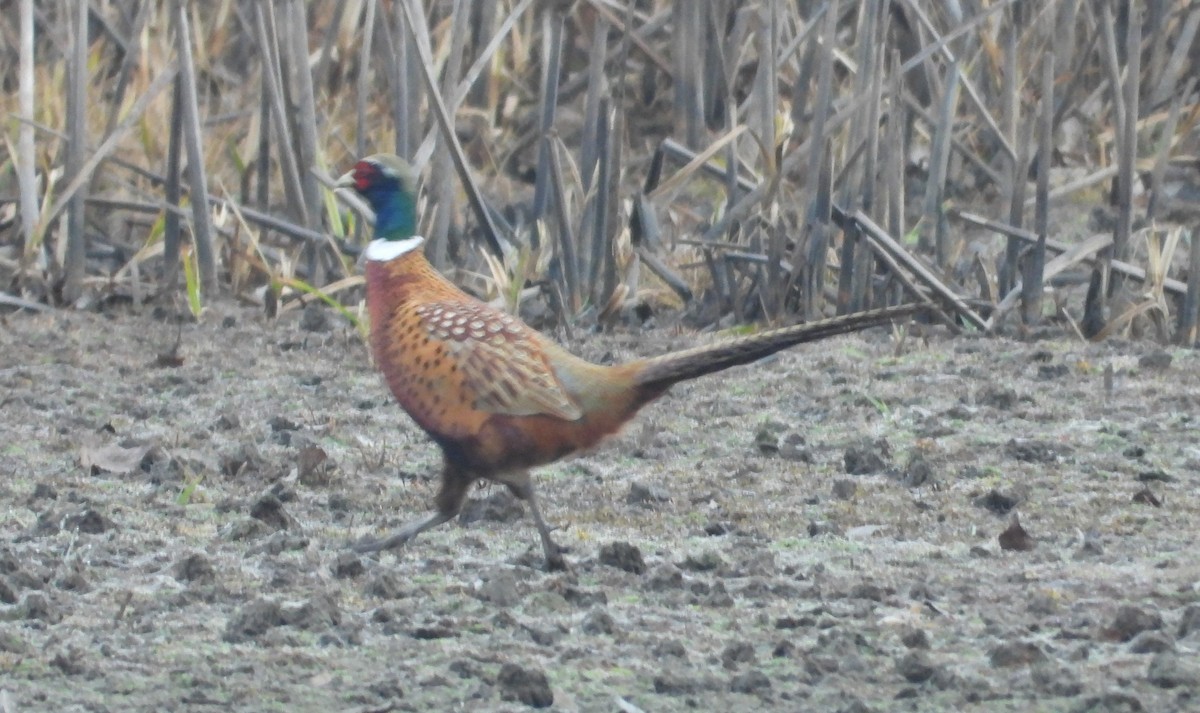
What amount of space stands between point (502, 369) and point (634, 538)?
0.50 meters

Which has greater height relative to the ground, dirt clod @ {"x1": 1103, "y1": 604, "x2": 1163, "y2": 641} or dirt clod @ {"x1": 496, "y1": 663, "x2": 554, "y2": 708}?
dirt clod @ {"x1": 1103, "y1": 604, "x2": 1163, "y2": 641}

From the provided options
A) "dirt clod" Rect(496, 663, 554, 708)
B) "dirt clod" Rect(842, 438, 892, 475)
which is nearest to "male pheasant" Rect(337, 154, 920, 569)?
"dirt clod" Rect(842, 438, 892, 475)

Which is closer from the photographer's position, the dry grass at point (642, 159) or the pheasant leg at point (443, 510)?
the pheasant leg at point (443, 510)

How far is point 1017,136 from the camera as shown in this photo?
8.25 m

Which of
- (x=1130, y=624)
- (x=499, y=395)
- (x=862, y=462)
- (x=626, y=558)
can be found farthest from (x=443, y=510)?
(x=1130, y=624)

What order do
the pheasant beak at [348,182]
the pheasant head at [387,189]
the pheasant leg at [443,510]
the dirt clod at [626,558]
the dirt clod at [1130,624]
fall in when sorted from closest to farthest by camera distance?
the dirt clod at [1130,624], the dirt clod at [626,558], the pheasant leg at [443,510], the pheasant head at [387,189], the pheasant beak at [348,182]

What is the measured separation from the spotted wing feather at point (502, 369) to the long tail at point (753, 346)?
235 millimetres

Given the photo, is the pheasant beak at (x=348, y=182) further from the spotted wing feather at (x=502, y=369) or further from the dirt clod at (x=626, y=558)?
the dirt clod at (x=626, y=558)

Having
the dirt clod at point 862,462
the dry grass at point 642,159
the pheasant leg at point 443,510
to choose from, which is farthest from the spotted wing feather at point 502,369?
the dry grass at point 642,159

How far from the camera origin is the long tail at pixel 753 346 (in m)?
4.18

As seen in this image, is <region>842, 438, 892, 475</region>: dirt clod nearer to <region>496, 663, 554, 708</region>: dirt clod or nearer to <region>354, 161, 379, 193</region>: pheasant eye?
<region>354, 161, 379, 193</region>: pheasant eye

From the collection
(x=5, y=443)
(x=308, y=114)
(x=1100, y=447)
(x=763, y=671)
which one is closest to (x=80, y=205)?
(x=308, y=114)

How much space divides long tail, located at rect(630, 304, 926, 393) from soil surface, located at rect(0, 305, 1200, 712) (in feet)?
0.99

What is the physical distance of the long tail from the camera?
4.18m
